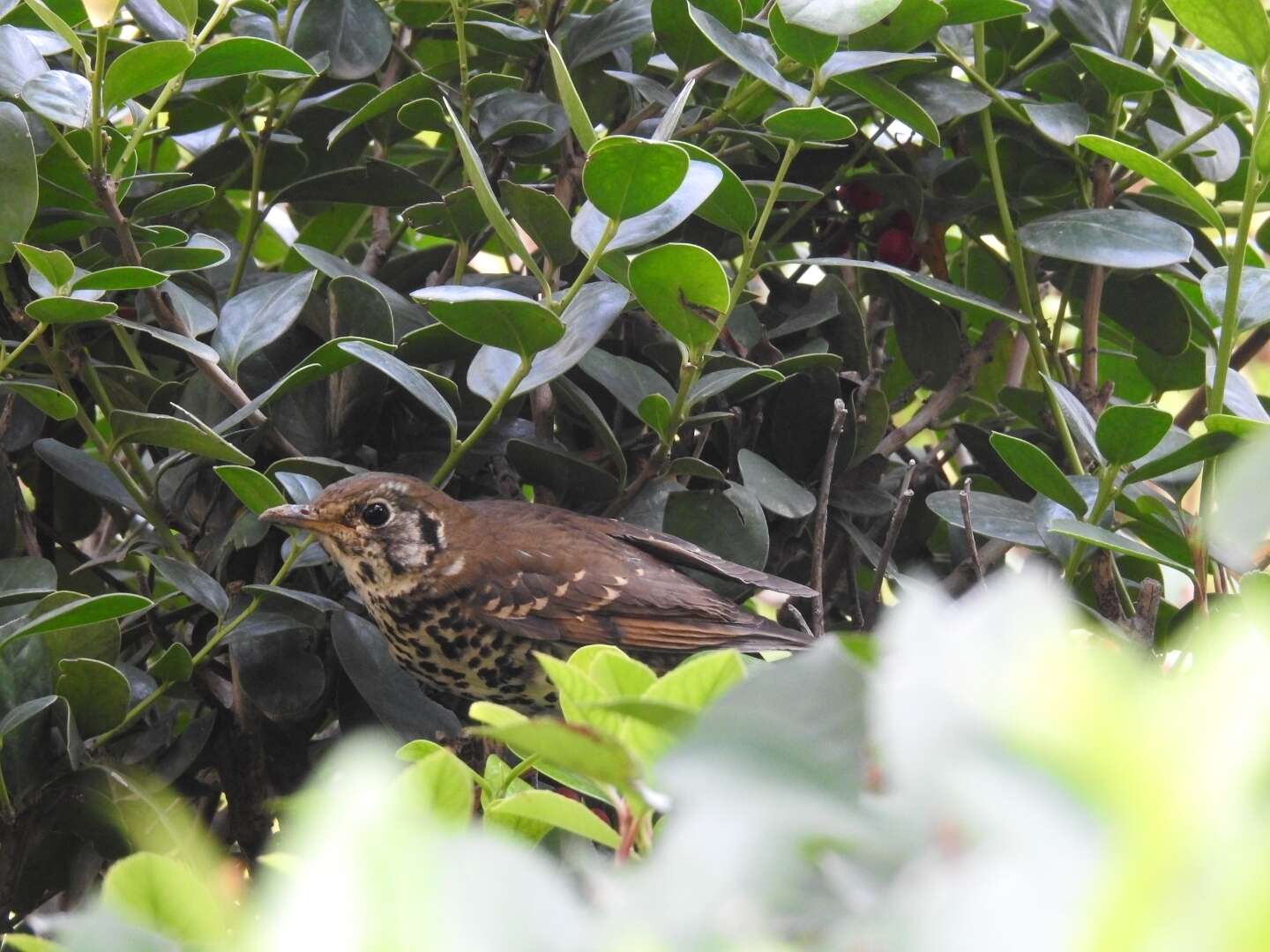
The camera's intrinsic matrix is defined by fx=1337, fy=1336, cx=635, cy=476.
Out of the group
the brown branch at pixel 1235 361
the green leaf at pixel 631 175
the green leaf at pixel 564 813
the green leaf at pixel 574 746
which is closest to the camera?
the green leaf at pixel 574 746

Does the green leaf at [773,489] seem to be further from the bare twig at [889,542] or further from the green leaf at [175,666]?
the green leaf at [175,666]

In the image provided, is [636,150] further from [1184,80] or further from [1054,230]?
[1184,80]

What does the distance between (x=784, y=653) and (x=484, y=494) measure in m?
0.69

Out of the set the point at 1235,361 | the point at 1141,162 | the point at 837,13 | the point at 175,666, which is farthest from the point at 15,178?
the point at 1235,361

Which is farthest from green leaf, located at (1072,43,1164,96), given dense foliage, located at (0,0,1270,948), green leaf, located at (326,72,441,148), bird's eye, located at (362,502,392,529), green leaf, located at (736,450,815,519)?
bird's eye, located at (362,502,392,529)

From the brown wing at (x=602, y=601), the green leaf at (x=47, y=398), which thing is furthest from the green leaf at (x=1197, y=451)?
the green leaf at (x=47, y=398)

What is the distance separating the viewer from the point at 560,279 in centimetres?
137

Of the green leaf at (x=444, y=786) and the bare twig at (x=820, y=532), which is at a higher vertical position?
the green leaf at (x=444, y=786)

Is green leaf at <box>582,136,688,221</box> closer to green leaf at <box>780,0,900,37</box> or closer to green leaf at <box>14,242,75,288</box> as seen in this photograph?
green leaf at <box>780,0,900,37</box>

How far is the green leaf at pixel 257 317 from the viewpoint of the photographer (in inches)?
43.4

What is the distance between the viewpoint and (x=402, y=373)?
3.38 feet

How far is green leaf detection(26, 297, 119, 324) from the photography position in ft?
3.10

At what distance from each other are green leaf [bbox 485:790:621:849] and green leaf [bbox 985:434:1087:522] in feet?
1.96

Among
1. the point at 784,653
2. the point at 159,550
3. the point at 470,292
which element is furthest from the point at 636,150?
the point at 159,550
